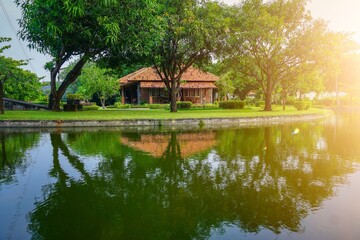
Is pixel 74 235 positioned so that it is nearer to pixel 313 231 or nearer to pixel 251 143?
pixel 313 231

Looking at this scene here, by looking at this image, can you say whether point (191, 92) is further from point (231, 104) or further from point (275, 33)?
point (275, 33)

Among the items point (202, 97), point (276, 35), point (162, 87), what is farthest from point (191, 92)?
point (276, 35)

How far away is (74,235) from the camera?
3.61m

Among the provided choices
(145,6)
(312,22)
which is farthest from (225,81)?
(145,6)

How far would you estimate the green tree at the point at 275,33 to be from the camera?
25.8 meters

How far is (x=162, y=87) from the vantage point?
4016 centimetres

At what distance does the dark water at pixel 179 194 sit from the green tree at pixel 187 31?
13.9 meters

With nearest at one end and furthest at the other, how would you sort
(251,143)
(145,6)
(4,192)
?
(4,192), (251,143), (145,6)

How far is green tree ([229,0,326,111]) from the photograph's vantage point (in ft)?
84.8

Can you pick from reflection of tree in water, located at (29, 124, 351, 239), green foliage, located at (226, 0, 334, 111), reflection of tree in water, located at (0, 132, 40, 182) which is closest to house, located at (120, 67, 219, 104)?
green foliage, located at (226, 0, 334, 111)

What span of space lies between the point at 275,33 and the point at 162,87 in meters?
18.1

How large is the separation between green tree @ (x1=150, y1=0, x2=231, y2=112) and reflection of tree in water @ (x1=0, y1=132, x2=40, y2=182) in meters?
11.6

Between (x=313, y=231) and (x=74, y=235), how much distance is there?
318 centimetres

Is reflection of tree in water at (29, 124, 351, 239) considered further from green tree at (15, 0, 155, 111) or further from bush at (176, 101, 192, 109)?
bush at (176, 101, 192, 109)
